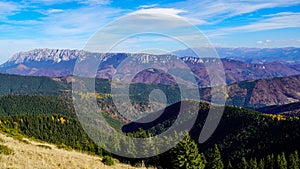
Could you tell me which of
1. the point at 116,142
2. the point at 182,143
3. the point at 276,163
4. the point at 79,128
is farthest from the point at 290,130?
the point at 182,143

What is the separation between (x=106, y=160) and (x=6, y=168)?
13.6 meters

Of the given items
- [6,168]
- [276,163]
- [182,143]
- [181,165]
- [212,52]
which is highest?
[212,52]

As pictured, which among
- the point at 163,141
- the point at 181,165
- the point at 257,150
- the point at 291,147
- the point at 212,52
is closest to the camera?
the point at 212,52

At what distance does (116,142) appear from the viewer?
440 ft

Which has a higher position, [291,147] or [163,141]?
[163,141]

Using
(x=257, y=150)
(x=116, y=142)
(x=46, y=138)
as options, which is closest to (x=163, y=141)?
(x=116, y=142)

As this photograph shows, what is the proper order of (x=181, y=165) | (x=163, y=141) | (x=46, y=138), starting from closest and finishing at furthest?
(x=181, y=165), (x=163, y=141), (x=46, y=138)

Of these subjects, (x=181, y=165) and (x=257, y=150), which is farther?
(x=257, y=150)

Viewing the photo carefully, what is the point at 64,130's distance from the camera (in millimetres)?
172500

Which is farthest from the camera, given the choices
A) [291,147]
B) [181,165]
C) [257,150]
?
[257,150]

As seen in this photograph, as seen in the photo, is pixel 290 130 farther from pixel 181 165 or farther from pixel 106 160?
pixel 106 160

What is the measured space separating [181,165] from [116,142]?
291 ft

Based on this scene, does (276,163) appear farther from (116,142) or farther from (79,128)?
(79,128)

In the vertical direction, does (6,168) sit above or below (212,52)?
below
